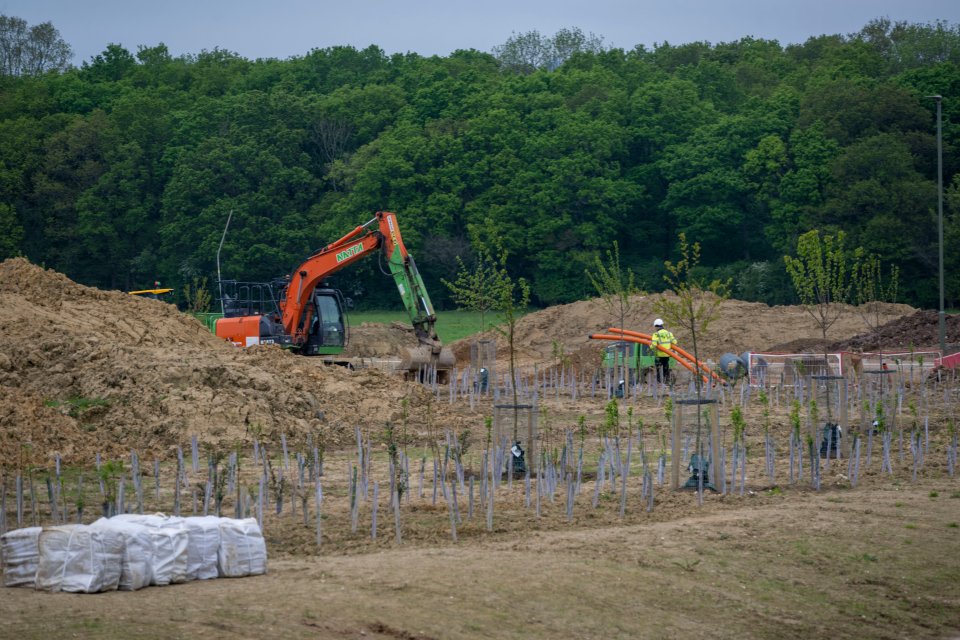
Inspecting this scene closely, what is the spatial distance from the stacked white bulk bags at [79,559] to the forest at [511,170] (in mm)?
45270

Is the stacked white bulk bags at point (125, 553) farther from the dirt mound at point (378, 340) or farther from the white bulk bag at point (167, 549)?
the dirt mound at point (378, 340)


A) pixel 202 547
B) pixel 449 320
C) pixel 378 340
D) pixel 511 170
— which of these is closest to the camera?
pixel 202 547

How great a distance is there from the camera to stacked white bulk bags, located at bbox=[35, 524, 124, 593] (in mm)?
10383

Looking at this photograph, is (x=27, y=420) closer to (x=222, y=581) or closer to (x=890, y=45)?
(x=222, y=581)

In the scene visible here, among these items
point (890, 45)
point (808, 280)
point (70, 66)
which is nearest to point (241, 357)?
point (808, 280)

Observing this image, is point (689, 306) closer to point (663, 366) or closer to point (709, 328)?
point (663, 366)

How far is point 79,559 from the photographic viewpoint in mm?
10430

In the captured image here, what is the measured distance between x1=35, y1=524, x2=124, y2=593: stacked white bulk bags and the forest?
149ft

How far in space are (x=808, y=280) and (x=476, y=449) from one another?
10228mm

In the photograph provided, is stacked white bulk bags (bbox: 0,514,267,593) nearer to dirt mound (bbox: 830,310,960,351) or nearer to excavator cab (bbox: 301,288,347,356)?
excavator cab (bbox: 301,288,347,356)

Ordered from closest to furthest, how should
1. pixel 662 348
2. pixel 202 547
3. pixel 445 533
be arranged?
pixel 202 547 < pixel 445 533 < pixel 662 348

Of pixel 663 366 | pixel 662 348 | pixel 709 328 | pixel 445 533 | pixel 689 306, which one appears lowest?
pixel 445 533

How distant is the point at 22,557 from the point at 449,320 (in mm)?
48354

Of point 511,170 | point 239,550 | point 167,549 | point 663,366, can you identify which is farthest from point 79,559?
point 511,170
